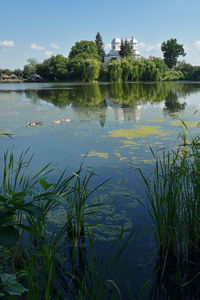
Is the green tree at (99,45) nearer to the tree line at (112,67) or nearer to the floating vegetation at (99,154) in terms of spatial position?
the tree line at (112,67)

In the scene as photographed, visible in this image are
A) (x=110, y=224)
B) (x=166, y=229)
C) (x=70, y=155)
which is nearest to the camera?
(x=166, y=229)

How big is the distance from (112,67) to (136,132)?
1139 inches

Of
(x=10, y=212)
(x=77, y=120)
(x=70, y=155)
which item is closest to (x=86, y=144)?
(x=70, y=155)

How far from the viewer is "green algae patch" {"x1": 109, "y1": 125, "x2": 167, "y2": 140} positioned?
6098 millimetres

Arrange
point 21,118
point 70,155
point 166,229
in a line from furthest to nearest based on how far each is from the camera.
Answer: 1. point 21,118
2. point 70,155
3. point 166,229

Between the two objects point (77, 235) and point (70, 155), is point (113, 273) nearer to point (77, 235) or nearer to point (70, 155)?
point (77, 235)

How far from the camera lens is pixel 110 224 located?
2592 mm

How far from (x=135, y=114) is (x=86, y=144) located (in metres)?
4.18

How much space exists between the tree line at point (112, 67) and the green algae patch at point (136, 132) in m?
27.6

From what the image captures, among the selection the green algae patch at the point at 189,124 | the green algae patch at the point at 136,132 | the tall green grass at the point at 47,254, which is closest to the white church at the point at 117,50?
the green algae patch at the point at 189,124

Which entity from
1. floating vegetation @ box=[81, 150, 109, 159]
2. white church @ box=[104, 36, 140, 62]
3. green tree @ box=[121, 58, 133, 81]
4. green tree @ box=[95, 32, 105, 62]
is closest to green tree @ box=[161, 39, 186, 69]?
white church @ box=[104, 36, 140, 62]

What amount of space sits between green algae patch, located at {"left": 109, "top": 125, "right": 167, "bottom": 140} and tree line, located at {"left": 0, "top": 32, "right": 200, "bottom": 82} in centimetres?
2761

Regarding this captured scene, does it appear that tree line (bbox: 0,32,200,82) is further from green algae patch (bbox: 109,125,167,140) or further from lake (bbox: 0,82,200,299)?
green algae patch (bbox: 109,125,167,140)

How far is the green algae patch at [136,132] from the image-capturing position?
6098mm
